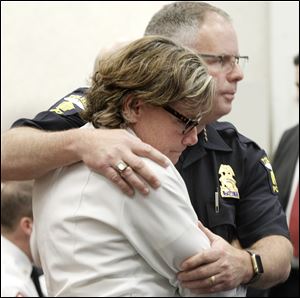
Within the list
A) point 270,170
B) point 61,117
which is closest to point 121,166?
point 61,117

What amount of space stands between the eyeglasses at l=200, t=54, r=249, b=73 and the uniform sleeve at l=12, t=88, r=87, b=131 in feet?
1.01

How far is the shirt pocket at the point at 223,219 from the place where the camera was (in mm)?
1033

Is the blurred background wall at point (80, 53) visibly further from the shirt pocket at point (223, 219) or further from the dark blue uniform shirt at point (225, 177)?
the shirt pocket at point (223, 219)

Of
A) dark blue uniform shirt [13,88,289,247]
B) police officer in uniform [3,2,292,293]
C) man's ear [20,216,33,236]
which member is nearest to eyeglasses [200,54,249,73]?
police officer in uniform [3,2,292,293]

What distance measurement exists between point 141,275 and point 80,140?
0.23m

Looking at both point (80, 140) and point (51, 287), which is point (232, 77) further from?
point (51, 287)

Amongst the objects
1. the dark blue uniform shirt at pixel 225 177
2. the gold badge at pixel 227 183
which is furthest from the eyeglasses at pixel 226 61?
the gold badge at pixel 227 183

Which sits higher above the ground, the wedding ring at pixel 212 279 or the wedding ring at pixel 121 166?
the wedding ring at pixel 121 166

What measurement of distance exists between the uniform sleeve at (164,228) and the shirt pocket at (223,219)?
0.06 m

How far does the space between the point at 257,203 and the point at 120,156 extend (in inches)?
12.7

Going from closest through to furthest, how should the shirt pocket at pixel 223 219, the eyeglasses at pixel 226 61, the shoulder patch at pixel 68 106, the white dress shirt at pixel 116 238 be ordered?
the white dress shirt at pixel 116 238, the shirt pocket at pixel 223 219, the shoulder patch at pixel 68 106, the eyeglasses at pixel 226 61

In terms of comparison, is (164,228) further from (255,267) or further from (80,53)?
(80,53)

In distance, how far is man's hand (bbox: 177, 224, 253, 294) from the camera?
0.96 metres

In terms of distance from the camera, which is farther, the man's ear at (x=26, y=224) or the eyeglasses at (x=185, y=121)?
the man's ear at (x=26, y=224)
